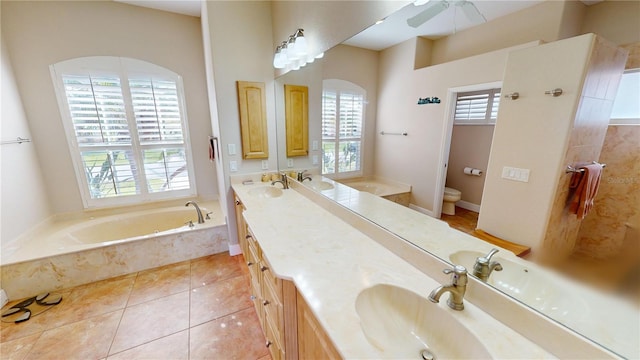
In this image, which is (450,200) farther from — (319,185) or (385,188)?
(319,185)

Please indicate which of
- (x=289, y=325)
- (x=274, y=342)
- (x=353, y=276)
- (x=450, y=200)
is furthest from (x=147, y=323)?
(x=450, y=200)

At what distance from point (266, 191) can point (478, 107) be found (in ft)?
6.96

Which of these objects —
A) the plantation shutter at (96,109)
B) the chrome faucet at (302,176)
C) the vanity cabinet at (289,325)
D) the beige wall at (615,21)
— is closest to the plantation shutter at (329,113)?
the chrome faucet at (302,176)

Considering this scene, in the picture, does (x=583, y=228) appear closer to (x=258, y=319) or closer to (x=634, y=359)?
(x=634, y=359)

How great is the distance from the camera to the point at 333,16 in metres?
1.62

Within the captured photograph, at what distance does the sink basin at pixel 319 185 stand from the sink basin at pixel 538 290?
1236mm

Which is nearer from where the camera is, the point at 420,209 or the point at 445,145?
the point at 445,145

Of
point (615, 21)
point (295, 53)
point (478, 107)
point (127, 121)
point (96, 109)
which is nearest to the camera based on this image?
point (615, 21)

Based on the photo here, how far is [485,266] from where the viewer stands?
845 mm

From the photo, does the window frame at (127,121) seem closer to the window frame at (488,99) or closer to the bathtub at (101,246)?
the bathtub at (101,246)

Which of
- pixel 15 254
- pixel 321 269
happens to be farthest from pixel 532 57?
pixel 15 254

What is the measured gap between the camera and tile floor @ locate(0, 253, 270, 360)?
1.64m

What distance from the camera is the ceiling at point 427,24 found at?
783 millimetres

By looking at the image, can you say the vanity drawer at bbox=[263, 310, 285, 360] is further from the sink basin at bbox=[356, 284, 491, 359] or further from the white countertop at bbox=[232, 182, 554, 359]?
the sink basin at bbox=[356, 284, 491, 359]
